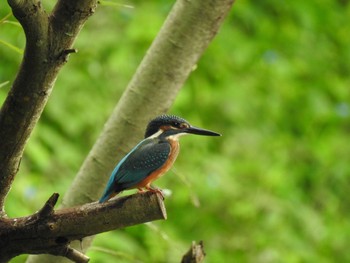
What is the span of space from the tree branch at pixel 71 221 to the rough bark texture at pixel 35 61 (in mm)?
163

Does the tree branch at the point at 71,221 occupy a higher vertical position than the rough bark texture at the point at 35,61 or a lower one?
lower

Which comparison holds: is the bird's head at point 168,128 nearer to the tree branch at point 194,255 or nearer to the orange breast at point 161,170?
the orange breast at point 161,170

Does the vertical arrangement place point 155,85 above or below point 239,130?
above

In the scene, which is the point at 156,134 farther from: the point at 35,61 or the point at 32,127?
the point at 35,61

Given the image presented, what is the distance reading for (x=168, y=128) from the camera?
2.24 meters

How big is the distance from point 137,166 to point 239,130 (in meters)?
3.61

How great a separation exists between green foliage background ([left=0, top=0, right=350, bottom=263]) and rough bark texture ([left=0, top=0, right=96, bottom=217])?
1811 millimetres

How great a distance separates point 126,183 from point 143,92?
21.2 inches

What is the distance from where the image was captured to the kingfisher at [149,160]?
6.61 feet

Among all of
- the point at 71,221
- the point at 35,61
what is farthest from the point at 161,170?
the point at 35,61

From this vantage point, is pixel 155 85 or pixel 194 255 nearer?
pixel 194 255

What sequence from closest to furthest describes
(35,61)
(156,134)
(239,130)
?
(35,61) < (156,134) < (239,130)

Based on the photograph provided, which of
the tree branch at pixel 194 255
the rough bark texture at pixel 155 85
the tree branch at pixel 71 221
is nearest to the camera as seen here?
the tree branch at pixel 71 221

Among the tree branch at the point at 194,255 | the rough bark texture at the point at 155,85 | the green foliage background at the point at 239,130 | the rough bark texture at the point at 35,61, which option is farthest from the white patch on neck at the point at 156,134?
the green foliage background at the point at 239,130
